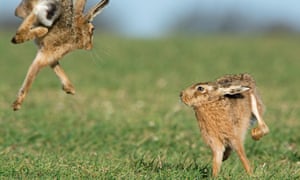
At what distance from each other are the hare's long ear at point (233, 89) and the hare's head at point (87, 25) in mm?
1260

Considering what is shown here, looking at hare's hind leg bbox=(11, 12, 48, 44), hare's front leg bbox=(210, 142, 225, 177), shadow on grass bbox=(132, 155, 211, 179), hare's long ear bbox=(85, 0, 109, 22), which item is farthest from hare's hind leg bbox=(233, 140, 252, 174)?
hare's hind leg bbox=(11, 12, 48, 44)

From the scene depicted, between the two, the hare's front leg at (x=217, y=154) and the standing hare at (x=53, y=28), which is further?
the hare's front leg at (x=217, y=154)

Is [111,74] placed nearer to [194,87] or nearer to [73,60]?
[73,60]

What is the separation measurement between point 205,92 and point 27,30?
1685 millimetres

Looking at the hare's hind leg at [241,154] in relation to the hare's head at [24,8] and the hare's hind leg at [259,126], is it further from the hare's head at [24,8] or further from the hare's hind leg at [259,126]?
the hare's head at [24,8]

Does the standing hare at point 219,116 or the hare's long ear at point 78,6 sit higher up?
the hare's long ear at point 78,6

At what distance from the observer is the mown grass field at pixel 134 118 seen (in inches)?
265

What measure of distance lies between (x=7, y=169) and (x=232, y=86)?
2.10m

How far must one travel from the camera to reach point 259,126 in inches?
277

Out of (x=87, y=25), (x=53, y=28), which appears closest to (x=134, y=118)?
(x=87, y=25)

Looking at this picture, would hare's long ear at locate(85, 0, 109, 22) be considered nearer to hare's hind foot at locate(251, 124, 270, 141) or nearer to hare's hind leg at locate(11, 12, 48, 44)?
hare's hind leg at locate(11, 12, 48, 44)

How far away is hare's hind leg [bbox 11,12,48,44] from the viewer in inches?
244

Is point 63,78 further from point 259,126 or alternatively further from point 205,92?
point 259,126

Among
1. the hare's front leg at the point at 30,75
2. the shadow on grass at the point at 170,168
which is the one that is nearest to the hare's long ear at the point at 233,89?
the shadow on grass at the point at 170,168
